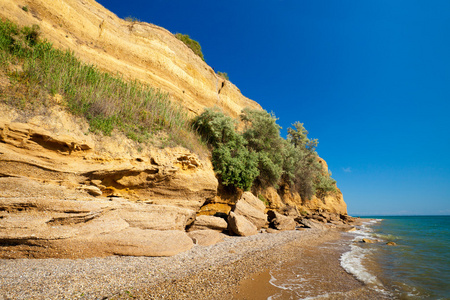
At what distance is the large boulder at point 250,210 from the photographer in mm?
13170

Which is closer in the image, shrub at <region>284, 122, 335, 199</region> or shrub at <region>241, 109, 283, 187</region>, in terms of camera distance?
shrub at <region>241, 109, 283, 187</region>

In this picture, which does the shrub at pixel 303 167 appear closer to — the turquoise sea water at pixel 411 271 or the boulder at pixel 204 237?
the turquoise sea water at pixel 411 271

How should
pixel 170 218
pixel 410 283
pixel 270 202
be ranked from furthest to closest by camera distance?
pixel 270 202
pixel 170 218
pixel 410 283

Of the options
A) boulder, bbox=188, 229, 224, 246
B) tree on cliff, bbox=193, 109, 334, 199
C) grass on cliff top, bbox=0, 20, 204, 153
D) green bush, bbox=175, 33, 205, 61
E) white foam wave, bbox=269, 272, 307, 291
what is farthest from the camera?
green bush, bbox=175, 33, 205, 61

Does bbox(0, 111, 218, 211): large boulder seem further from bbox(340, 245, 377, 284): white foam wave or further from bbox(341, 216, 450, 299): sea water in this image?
bbox(341, 216, 450, 299): sea water

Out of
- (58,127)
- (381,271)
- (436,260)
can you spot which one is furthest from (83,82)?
(436,260)

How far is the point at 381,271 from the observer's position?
24.3 feet

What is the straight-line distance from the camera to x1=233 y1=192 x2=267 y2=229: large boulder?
43.2ft

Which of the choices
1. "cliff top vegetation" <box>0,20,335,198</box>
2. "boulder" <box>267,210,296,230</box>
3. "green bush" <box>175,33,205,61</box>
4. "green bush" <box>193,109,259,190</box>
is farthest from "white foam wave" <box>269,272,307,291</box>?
"green bush" <box>175,33,205,61</box>

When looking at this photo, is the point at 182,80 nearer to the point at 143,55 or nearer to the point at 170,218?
the point at 143,55

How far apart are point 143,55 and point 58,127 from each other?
506 inches

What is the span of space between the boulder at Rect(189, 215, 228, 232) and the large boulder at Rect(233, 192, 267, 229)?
59.5 inches

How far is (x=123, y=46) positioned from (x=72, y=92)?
33.0 ft

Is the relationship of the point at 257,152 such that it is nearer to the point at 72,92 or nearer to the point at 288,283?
the point at 288,283
